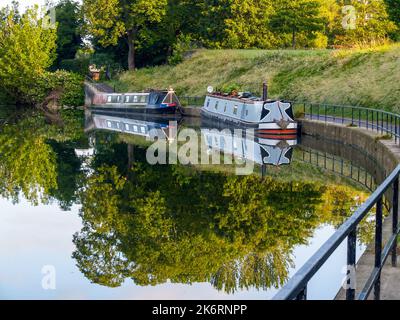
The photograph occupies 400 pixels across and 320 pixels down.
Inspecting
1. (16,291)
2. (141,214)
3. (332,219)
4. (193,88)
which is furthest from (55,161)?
(193,88)

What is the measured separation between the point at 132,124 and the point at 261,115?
11923mm

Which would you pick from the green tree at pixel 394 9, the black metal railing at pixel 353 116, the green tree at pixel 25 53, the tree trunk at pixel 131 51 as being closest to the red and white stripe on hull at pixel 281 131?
the black metal railing at pixel 353 116

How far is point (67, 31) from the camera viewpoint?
66375 millimetres

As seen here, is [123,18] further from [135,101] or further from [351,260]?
[351,260]

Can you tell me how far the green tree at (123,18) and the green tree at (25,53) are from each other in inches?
168

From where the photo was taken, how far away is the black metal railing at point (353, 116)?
21247mm

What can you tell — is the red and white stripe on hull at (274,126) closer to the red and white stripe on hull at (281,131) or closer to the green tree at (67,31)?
the red and white stripe on hull at (281,131)

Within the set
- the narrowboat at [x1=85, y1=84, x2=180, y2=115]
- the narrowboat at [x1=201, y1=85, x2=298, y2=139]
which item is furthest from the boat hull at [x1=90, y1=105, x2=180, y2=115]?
the narrowboat at [x1=201, y1=85, x2=298, y2=139]

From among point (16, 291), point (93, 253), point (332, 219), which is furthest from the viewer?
point (332, 219)

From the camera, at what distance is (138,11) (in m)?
54.0

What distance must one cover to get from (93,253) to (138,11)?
148 ft

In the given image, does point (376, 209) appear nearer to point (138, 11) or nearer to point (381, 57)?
point (381, 57)

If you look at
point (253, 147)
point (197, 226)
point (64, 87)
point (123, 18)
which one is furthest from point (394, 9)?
point (197, 226)
